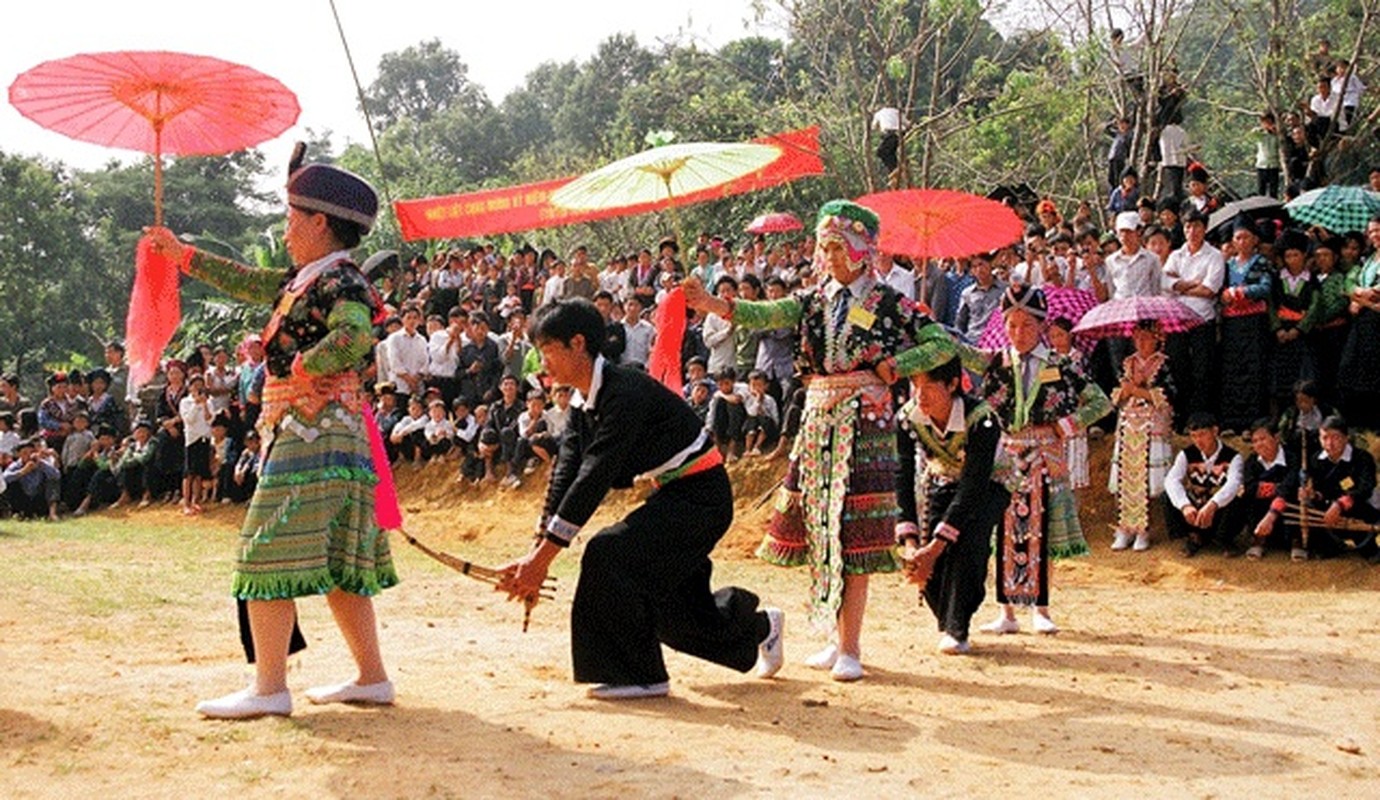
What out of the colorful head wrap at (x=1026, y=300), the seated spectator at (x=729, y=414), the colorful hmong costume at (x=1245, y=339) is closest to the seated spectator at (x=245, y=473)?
the seated spectator at (x=729, y=414)

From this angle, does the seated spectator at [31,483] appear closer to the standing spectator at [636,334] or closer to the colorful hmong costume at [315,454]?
the standing spectator at [636,334]

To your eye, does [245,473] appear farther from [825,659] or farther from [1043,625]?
[825,659]

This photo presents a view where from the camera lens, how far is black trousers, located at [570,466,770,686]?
5500mm

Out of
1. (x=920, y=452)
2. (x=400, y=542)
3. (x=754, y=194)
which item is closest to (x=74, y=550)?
(x=400, y=542)

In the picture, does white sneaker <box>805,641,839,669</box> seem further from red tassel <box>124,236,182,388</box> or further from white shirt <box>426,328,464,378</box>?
white shirt <box>426,328,464,378</box>

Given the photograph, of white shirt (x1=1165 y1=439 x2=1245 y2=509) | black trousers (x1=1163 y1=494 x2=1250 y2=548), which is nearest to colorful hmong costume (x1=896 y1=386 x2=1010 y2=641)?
white shirt (x1=1165 y1=439 x2=1245 y2=509)

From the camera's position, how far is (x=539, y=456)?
49.6ft

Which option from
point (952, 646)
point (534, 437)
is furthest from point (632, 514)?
point (534, 437)

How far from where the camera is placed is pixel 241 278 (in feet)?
17.8

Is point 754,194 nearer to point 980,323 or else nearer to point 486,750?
point 980,323

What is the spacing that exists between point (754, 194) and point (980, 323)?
14069mm

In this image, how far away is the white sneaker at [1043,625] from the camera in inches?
299

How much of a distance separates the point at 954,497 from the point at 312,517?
3120mm

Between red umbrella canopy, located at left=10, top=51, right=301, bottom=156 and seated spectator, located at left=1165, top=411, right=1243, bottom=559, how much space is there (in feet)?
24.3
